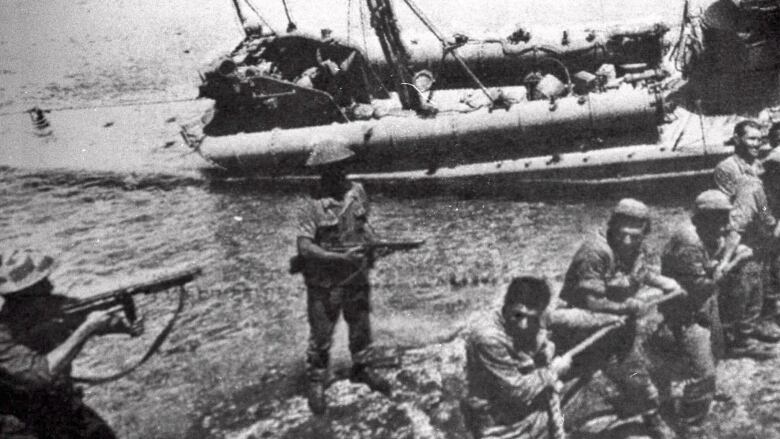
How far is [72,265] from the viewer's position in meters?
6.62

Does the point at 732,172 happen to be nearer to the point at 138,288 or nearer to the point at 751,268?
the point at 751,268

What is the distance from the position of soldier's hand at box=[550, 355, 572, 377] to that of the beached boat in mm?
2879

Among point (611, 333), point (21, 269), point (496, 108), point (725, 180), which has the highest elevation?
point (496, 108)

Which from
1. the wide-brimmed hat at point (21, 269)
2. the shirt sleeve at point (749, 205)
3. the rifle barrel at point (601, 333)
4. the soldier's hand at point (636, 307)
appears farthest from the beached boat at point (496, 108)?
the wide-brimmed hat at point (21, 269)

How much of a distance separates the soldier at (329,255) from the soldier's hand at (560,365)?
6.28 ft

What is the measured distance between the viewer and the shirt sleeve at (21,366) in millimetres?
4168

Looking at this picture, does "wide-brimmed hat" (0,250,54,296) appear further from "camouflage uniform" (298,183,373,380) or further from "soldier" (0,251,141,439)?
"camouflage uniform" (298,183,373,380)

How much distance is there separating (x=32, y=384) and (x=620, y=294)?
487cm

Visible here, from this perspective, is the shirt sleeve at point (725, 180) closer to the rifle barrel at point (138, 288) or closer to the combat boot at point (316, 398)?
the combat boot at point (316, 398)

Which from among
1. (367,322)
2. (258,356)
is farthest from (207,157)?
(367,322)

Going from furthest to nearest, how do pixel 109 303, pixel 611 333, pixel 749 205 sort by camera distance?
pixel 749 205 → pixel 611 333 → pixel 109 303

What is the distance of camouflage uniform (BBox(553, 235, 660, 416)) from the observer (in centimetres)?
530

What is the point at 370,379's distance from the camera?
6.14m

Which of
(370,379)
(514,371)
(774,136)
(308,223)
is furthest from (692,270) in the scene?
(308,223)
